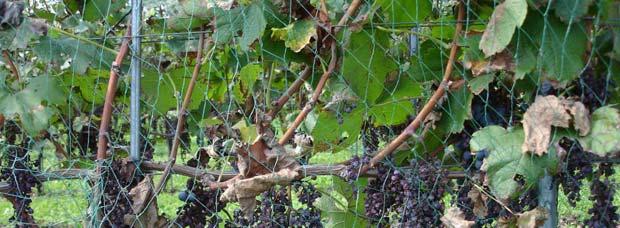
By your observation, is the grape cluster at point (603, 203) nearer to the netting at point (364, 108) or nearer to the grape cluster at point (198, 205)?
the netting at point (364, 108)

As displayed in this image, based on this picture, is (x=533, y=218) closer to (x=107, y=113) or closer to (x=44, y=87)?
(x=107, y=113)

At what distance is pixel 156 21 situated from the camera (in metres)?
2.33

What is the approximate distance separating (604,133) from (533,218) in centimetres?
26

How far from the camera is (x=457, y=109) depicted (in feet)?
6.16

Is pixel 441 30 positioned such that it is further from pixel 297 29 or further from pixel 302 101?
pixel 302 101

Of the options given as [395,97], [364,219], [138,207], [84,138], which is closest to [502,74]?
[395,97]

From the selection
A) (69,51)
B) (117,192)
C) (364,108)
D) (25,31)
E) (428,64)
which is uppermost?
(25,31)

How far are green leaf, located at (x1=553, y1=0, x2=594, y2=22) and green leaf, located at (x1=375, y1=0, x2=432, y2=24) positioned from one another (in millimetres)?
365

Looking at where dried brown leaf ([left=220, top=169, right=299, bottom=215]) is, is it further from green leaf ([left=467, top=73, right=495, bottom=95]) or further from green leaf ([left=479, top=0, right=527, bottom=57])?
green leaf ([left=479, top=0, right=527, bottom=57])

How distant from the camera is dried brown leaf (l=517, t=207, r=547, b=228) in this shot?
1767 millimetres

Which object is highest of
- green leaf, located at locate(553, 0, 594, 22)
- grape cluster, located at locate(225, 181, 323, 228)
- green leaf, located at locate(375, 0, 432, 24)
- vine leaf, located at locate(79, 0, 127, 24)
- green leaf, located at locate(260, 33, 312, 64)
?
vine leaf, located at locate(79, 0, 127, 24)

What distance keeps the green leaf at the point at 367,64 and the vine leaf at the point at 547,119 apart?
0.42 meters

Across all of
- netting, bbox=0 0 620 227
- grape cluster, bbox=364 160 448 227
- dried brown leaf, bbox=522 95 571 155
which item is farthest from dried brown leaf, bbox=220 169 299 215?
dried brown leaf, bbox=522 95 571 155

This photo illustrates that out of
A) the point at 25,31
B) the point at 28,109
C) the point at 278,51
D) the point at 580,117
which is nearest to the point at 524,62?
the point at 580,117
